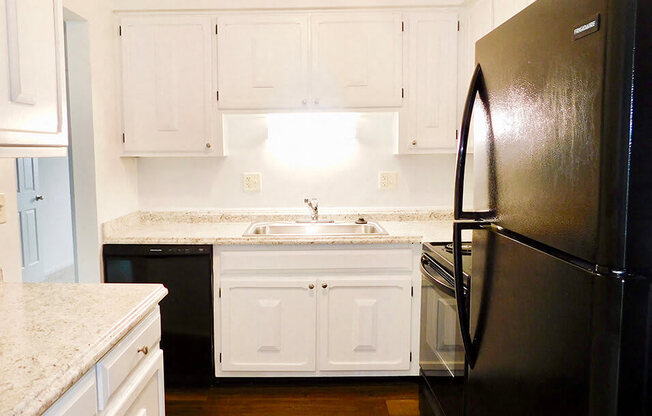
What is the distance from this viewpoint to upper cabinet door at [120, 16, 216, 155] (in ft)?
8.90

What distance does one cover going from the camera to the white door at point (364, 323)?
2.56m

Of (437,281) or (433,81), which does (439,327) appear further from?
(433,81)

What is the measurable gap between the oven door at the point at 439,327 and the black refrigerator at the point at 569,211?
1.52ft

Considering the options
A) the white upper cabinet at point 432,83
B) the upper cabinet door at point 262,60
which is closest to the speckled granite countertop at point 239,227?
the white upper cabinet at point 432,83

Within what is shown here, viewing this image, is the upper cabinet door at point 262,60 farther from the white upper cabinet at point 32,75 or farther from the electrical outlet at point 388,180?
the white upper cabinet at point 32,75

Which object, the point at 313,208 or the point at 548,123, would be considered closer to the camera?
the point at 548,123

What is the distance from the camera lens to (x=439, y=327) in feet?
6.12

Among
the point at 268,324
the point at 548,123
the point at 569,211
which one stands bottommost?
the point at 268,324

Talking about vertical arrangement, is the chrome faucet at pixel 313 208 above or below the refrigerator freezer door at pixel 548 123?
below

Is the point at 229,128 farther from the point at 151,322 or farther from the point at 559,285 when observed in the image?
the point at 559,285

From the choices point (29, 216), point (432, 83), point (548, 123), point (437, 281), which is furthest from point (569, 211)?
point (29, 216)

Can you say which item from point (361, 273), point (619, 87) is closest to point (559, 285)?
point (619, 87)

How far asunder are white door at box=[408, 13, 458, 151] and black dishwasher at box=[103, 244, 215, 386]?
134 cm

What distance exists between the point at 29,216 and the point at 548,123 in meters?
4.74
